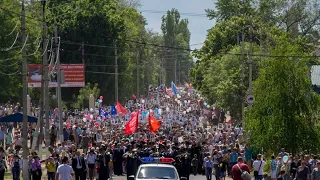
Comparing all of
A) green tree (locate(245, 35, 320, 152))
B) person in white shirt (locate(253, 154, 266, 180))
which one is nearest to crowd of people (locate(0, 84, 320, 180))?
person in white shirt (locate(253, 154, 266, 180))

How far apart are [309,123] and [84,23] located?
171 ft

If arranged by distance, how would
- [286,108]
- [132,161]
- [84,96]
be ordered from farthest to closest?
[84,96], [286,108], [132,161]

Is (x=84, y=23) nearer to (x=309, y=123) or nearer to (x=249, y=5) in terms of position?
(x=249, y=5)

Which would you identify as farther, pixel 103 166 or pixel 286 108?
pixel 286 108

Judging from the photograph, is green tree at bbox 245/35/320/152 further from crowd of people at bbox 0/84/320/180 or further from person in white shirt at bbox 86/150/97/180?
person in white shirt at bbox 86/150/97/180

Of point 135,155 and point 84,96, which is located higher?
point 84,96

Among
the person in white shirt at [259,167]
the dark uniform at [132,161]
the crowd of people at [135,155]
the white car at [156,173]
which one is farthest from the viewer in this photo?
the dark uniform at [132,161]

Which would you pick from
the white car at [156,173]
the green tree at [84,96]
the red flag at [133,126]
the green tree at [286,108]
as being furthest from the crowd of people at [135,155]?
the green tree at [84,96]

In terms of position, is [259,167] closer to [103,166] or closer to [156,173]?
[103,166]

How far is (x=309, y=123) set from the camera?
3869cm

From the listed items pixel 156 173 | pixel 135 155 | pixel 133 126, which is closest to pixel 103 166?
pixel 135 155

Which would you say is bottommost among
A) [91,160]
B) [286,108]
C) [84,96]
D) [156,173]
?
[91,160]

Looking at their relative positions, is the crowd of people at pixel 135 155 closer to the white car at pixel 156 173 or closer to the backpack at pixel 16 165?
the backpack at pixel 16 165

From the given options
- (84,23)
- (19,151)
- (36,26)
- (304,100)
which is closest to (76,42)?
(84,23)
